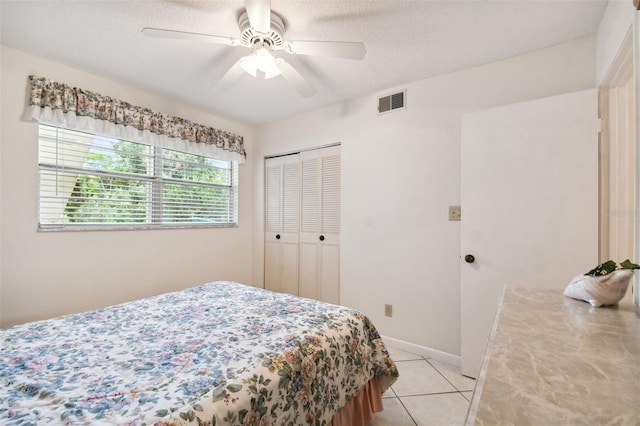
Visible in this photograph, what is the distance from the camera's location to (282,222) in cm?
349

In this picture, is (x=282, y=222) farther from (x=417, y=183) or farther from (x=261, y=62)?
(x=261, y=62)

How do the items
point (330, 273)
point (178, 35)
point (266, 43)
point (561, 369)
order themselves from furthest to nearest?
1. point (330, 273)
2. point (266, 43)
3. point (178, 35)
4. point (561, 369)

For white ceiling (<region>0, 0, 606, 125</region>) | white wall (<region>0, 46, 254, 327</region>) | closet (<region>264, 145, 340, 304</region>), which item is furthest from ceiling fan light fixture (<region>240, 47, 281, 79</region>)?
white wall (<region>0, 46, 254, 327</region>)

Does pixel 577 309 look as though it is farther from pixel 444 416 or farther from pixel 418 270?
pixel 418 270

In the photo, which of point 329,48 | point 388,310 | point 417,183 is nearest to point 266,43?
point 329,48

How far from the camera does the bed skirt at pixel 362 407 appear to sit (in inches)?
54.9

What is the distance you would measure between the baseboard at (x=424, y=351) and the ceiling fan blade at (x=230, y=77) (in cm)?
250

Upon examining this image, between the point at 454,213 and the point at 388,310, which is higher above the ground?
the point at 454,213

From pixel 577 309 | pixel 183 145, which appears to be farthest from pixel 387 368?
pixel 183 145

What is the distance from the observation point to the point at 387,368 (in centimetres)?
164

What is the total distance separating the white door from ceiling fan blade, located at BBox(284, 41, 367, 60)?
110 cm

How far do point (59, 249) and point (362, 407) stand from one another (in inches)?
95.5

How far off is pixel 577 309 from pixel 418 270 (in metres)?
1.47

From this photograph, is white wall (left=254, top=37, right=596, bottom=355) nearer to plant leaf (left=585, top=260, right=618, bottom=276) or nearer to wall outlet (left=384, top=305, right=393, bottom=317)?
wall outlet (left=384, top=305, right=393, bottom=317)
